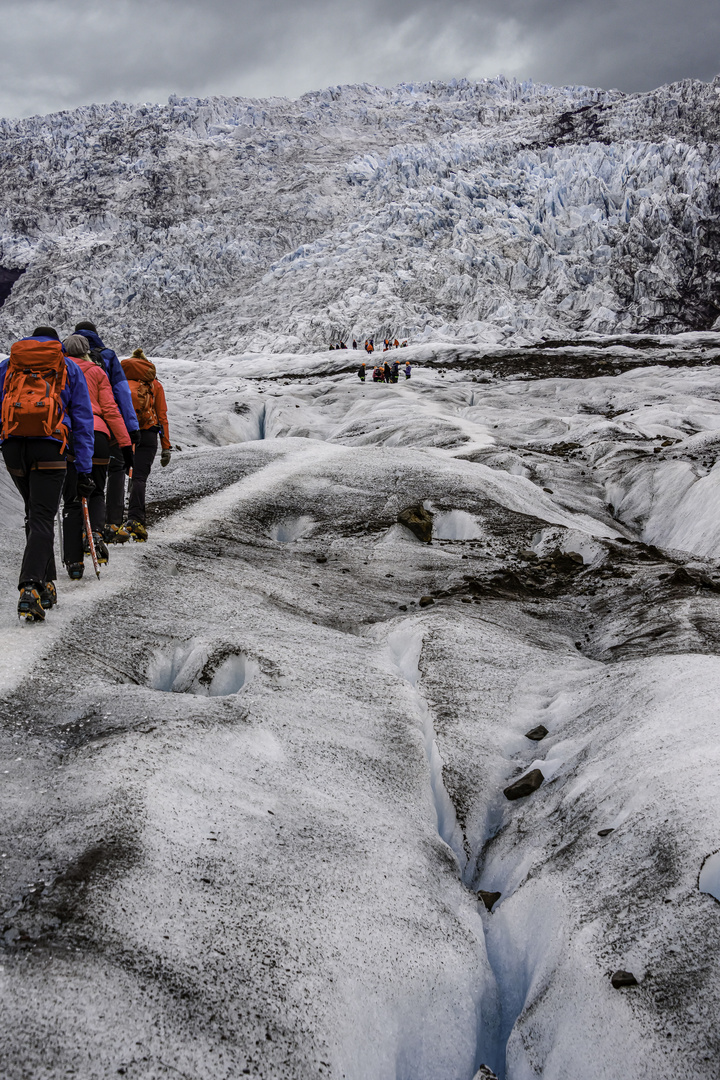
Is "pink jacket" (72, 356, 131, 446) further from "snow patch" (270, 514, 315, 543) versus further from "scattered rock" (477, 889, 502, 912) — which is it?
"scattered rock" (477, 889, 502, 912)


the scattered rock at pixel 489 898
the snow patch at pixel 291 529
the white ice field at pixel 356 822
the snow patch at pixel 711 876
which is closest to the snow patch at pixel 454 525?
the snow patch at pixel 291 529

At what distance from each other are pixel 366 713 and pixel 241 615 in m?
2.01

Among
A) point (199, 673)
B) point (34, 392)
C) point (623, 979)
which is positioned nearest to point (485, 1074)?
point (623, 979)

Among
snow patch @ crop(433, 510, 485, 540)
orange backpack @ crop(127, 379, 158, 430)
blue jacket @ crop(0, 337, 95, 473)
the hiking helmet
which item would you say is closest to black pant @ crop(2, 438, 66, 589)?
blue jacket @ crop(0, 337, 95, 473)

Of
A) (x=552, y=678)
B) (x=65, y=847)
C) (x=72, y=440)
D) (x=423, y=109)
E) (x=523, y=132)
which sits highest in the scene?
(x=423, y=109)

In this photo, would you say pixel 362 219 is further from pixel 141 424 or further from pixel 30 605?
pixel 30 605

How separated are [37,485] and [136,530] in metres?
2.95

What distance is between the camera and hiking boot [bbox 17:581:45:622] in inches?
211

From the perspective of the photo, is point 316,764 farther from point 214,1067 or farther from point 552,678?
point 552,678

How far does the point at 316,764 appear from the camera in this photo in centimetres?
429

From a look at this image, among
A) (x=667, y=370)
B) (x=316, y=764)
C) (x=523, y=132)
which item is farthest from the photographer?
(x=523, y=132)

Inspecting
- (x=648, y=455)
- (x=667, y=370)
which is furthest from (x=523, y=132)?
(x=648, y=455)

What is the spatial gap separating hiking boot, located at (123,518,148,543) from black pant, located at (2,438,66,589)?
9.25ft

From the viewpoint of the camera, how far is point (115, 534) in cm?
817
